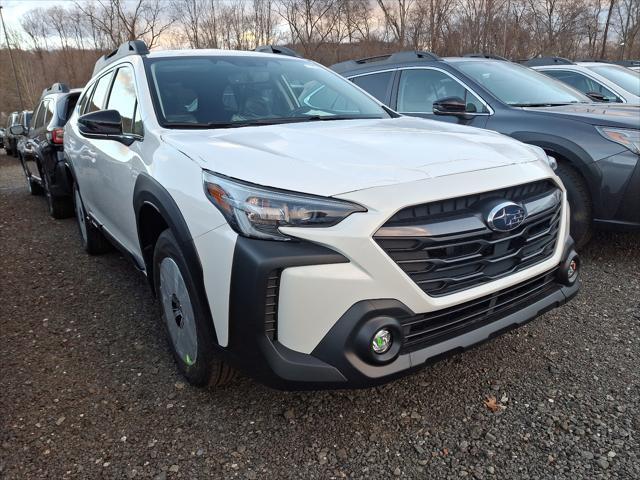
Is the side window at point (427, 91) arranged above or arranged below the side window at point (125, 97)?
below

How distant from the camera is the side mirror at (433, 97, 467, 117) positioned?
167 inches

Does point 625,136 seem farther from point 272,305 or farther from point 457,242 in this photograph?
point 272,305

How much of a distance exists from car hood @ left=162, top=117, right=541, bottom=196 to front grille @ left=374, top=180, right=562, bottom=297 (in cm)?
14

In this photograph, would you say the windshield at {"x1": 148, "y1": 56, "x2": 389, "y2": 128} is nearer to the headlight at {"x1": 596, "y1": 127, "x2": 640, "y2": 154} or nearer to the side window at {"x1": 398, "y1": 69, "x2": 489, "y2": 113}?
the side window at {"x1": 398, "y1": 69, "x2": 489, "y2": 113}

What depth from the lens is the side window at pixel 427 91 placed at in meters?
4.71

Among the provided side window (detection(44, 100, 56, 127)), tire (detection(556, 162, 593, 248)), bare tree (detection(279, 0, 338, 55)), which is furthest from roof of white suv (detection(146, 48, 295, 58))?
bare tree (detection(279, 0, 338, 55))

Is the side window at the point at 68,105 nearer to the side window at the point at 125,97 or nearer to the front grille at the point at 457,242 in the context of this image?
the side window at the point at 125,97

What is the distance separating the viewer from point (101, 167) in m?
3.52

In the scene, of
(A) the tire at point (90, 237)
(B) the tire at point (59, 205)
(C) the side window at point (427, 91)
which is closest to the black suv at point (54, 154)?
(B) the tire at point (59, 205)

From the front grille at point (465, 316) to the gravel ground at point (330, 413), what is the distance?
48 centimetres

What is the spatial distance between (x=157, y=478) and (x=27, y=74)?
1895 inches

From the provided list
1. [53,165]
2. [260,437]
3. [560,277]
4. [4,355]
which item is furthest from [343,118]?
[53,165]

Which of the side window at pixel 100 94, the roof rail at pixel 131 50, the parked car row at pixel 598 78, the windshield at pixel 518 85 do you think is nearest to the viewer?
the roof rail at pixel 131 50

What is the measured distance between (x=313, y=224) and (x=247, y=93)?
163cm
